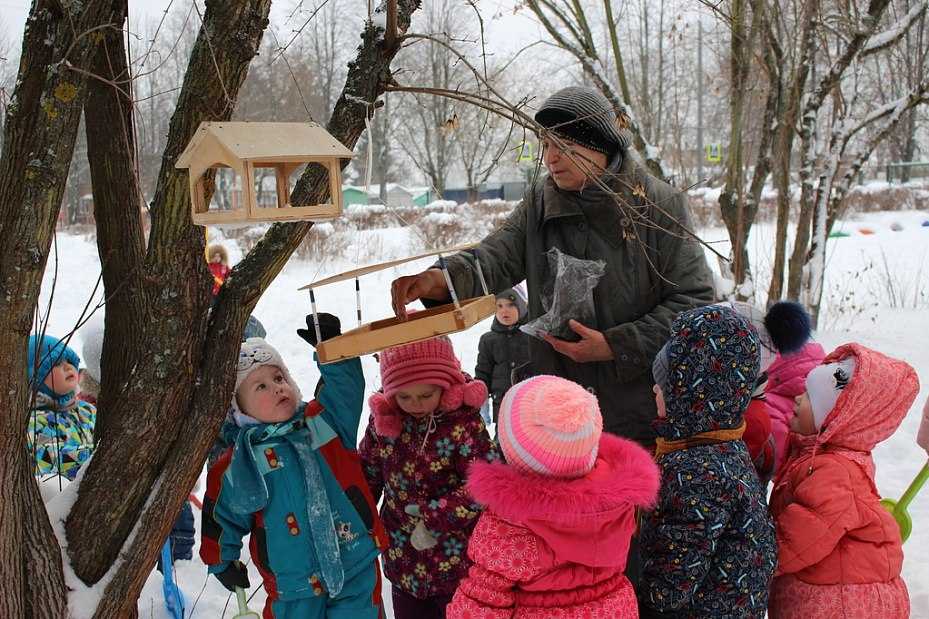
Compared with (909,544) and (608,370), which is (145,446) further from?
(909,544)

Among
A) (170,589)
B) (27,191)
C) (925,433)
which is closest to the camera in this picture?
(27,191)

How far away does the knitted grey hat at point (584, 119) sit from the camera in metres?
2.56

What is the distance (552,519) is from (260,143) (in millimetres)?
Answer: 1105

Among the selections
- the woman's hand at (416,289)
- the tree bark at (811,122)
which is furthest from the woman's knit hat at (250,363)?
the tree bark at (811,122)

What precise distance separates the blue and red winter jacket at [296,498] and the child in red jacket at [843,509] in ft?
4.21

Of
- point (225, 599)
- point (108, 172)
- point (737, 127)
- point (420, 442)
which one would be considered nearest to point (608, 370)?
point (420, 442)

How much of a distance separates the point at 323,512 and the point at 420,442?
0.39 meters

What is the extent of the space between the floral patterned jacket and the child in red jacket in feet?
3.12

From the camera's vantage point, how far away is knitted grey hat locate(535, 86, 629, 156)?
101 inches

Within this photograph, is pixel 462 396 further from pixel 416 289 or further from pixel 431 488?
pixel 416 289

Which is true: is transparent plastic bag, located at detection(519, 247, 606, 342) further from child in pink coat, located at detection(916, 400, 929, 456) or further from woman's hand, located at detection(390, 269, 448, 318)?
child in pink coat, located at detection(916, 400, 929, 456)

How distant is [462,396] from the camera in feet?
8.77

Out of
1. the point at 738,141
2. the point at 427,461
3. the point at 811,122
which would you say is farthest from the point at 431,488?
the point at 811,122

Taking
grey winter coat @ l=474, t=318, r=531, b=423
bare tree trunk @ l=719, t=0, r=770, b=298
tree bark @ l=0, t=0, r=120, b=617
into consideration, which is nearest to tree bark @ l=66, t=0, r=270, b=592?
tree bark @ l=0, t=0, r=120, b=617
